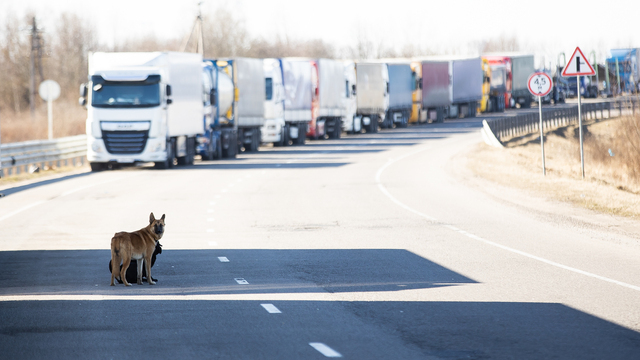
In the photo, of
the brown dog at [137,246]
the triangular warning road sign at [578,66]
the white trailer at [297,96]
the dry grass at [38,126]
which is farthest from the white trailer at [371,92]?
the brown dog at [137,246]

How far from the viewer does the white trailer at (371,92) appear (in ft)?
182

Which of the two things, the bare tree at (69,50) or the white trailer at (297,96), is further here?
the bare tree at (69,50)

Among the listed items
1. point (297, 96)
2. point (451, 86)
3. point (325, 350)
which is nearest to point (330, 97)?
point (297, 96)

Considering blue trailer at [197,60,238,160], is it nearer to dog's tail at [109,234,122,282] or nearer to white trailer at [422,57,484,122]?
dog's tail at [109,234,122,282]

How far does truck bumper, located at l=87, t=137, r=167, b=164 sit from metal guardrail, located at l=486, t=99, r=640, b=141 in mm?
16925

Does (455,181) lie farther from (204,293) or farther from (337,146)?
(337,146)

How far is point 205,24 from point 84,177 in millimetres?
85092

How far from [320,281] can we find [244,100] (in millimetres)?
30102

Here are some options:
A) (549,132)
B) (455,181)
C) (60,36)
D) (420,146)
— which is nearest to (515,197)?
(455,181)

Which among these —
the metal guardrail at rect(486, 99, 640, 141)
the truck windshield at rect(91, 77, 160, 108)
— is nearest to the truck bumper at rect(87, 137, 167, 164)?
the truck windshield at rect(91, 77, 160, 108)

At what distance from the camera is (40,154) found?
31.6m

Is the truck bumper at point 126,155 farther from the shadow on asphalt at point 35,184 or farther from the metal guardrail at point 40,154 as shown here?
the metal guardrail at point 40,154

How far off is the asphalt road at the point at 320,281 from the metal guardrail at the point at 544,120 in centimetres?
2260

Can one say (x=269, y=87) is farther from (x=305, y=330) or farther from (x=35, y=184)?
(x=305, y=330)
